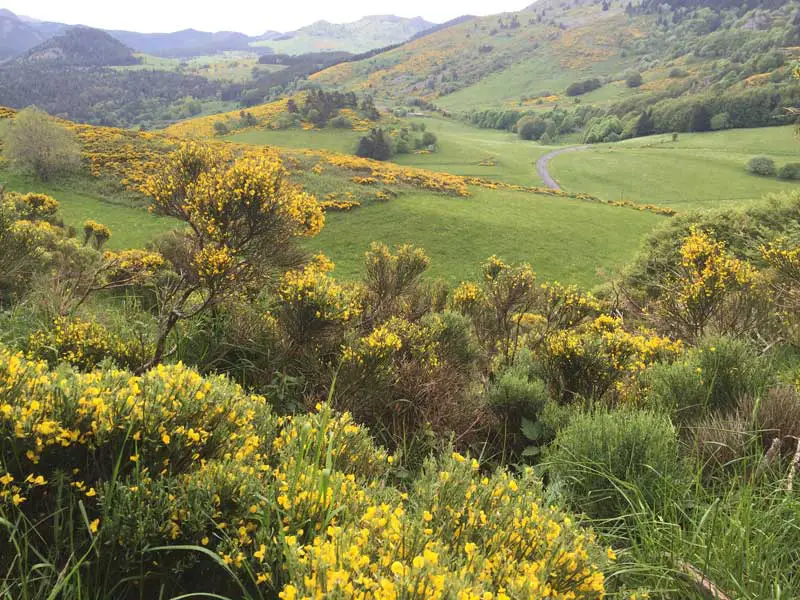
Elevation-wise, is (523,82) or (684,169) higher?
(523,82)

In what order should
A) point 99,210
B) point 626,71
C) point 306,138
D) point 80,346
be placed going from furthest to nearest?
point 626,71 → point 306,138 → point 99,210 → point 80,346

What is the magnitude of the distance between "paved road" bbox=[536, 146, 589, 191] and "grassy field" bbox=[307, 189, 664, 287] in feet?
60.8

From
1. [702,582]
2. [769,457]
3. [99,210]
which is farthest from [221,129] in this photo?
[702,582]

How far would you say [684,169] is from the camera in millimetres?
60688

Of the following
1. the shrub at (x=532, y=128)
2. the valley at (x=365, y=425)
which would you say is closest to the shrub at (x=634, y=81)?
the shrub at (x=532, y=128)

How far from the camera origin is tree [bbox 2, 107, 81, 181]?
107 ft

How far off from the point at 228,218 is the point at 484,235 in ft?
88.3

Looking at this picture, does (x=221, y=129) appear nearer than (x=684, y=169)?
No

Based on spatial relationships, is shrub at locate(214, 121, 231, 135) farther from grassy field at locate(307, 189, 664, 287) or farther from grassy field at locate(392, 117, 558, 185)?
grassy field at locate(307, 189, 664, 287)

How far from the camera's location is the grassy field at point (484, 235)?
27734 millimetres

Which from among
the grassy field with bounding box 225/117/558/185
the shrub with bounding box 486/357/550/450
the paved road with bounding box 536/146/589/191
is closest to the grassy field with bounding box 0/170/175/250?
the shrub with bounding box 486/357/550/450

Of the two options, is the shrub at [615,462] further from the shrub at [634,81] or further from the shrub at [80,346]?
the shrub at [634,81]

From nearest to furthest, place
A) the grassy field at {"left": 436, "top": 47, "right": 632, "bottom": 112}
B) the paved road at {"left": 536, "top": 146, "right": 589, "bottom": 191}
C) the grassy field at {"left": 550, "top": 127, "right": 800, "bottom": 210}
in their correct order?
the grassy field at {"left": 550, "top": 127, "right": 800, "bottom": 210} → the paved road at {"left": 536, "top": 146, "right": 589, "bottom": 191} → the grassy field at {"left": 436, "top": 47, "right": 632, "bottom": 112}

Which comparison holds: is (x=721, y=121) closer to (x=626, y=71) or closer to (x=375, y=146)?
(x=375, y=146)
